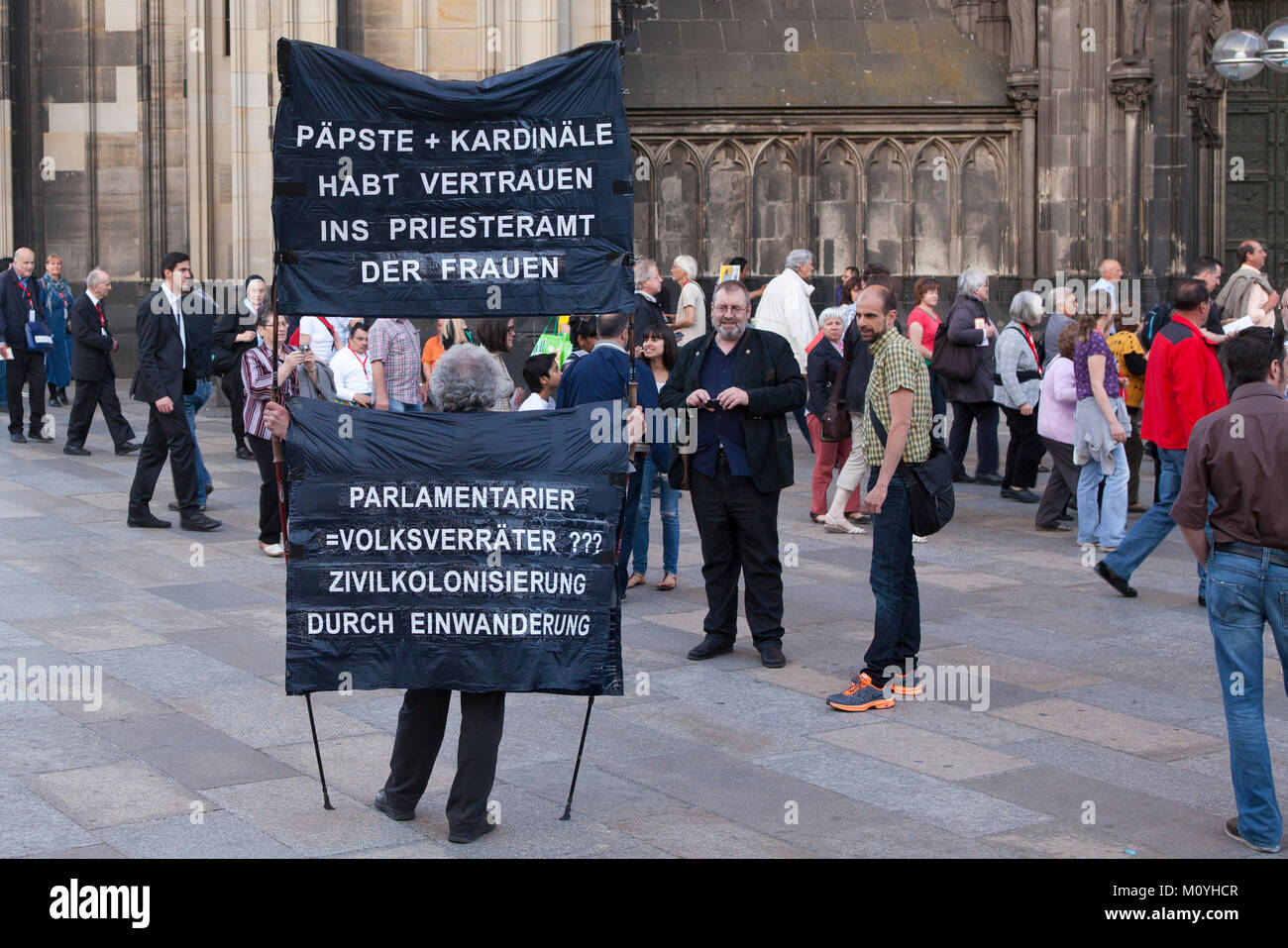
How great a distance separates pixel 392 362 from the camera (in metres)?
11.5

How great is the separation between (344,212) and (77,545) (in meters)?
6.14

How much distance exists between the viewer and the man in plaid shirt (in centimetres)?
1137

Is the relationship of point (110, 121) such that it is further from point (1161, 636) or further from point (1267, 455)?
point (1267, 455)

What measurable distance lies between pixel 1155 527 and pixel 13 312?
41.2 feet

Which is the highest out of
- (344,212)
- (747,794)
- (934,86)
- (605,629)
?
(934,86)

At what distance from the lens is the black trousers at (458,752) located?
5.71 m

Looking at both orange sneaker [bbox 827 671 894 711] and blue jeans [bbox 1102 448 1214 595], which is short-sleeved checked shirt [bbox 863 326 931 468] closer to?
orange sneaker [bbox 827 671 894 711]

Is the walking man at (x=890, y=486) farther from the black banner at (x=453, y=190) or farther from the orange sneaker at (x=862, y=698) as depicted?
the black banner at (x=453, y=190)

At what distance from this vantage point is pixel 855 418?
12312 millimetres

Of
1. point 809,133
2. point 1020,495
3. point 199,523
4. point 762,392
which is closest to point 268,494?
point 199,523

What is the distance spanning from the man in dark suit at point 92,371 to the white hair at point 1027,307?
28.0ft

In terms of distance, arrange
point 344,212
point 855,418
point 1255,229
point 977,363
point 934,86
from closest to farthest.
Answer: point 344,212 → point 855,418 → point 977,363 → point 934,86 → point 1255,229

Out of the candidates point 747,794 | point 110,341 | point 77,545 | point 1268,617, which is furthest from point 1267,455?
point 110,341

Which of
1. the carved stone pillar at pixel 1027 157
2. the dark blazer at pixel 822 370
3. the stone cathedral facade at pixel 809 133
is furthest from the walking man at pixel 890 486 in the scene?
the carved stone pillar at pixel 1027 157
